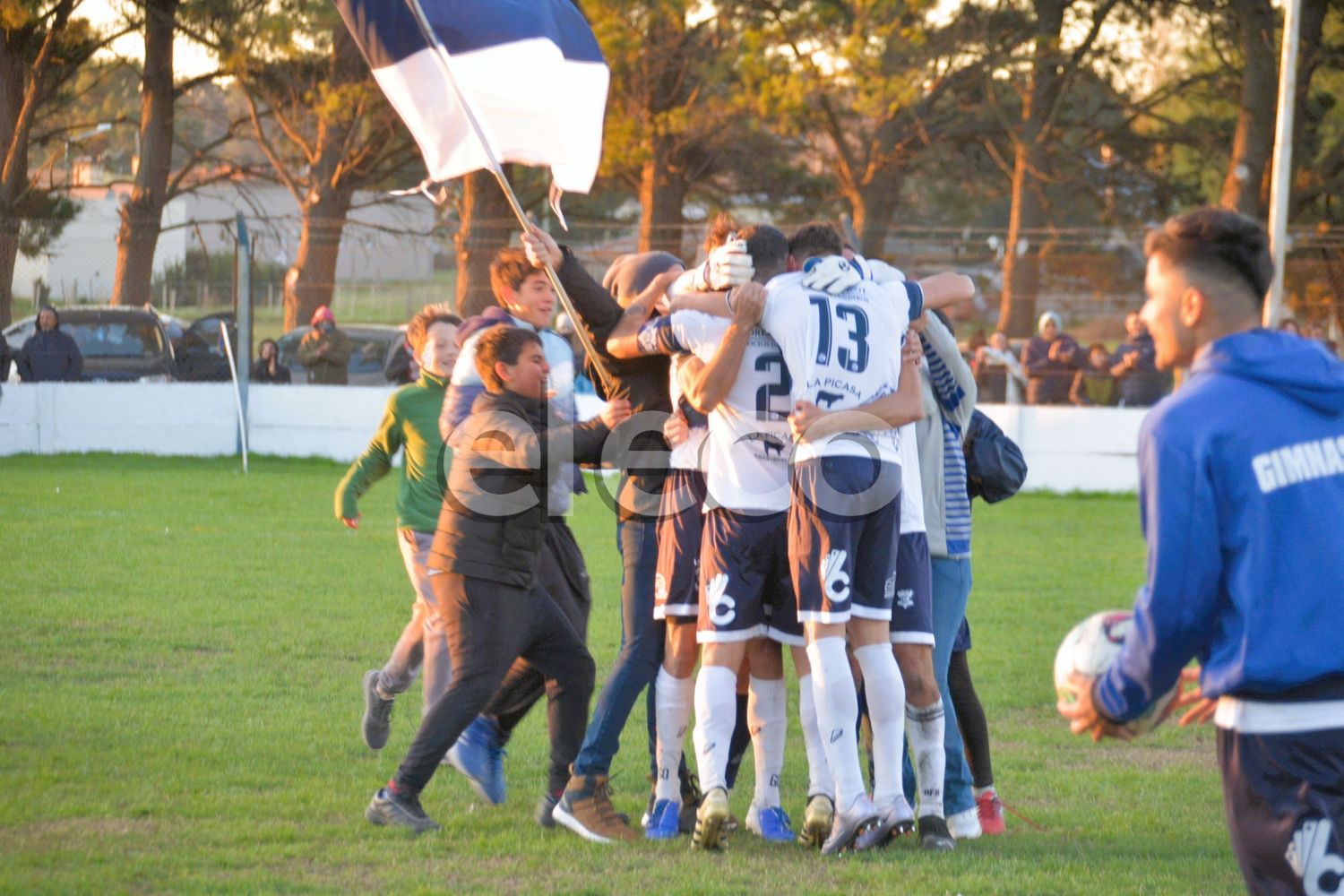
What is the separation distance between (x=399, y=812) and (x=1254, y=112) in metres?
24.6

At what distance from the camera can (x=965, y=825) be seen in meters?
5.65

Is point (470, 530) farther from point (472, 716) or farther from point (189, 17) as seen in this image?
point (189, 17)

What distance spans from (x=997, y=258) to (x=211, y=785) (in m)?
18.2

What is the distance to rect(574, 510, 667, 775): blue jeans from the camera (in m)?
5.62

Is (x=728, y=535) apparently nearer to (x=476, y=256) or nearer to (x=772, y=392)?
(x=772, y=392)

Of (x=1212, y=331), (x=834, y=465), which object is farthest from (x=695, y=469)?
(x=1212, y=331)

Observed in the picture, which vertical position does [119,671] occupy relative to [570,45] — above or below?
below

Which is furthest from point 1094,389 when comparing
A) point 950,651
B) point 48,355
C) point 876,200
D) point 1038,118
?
point 876,200

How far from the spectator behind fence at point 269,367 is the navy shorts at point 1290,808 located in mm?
18194

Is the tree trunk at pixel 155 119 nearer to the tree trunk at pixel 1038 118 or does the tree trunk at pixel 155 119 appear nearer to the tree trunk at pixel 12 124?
the tree trunk at pixel 12 124

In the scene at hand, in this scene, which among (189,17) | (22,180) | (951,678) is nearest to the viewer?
(951,678)

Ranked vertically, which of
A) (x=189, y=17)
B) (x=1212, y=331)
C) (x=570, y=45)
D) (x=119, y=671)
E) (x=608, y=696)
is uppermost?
(x=189, y=17)

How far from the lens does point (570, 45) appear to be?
7.82m

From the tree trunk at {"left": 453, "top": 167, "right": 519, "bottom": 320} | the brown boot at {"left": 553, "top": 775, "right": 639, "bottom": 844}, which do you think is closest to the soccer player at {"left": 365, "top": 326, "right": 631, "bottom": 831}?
the brown boot at {"left": 553, "top": 775, "right": 639, "bottom": 844}
